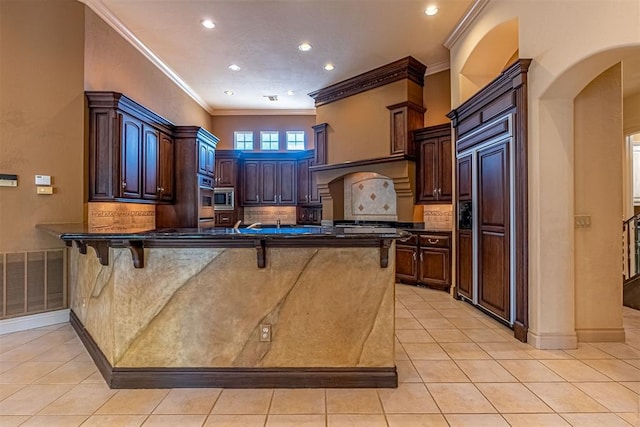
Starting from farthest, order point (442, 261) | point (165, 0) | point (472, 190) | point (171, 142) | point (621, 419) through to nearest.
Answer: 1. point (171, 142)
2. point (442, 261)
3. point (472, 190)
4. point (165, 0)
5. point (621, 419)

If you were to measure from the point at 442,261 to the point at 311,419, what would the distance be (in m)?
3.57

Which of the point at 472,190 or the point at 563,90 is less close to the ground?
the point at 563,90

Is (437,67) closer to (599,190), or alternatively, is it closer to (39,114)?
(599,190)

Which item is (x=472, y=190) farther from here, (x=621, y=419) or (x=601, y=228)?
(x=621, y=419)

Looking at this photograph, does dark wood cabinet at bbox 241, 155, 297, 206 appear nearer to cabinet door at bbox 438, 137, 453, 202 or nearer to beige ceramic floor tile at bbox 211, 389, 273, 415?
cabinet door at bbox 438, 137, 453, 202

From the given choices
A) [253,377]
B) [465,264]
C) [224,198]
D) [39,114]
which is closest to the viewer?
[253,377]

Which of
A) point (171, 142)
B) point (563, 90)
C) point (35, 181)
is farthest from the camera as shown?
point (171, 142)

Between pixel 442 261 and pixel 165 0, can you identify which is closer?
pixel 165 0

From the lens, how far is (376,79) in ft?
18.6

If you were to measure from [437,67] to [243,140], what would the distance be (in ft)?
14.8

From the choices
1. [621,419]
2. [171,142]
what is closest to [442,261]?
[621,419]

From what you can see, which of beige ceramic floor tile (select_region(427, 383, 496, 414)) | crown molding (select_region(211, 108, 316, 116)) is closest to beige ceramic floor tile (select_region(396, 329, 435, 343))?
beige ceramic floor tile (select_region(427, 383, 496, 414))

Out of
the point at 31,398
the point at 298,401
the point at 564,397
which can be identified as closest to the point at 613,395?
the point at 564,397

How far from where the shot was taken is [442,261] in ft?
16.4
